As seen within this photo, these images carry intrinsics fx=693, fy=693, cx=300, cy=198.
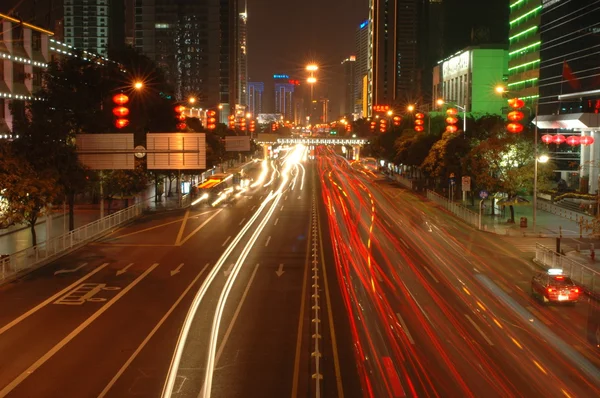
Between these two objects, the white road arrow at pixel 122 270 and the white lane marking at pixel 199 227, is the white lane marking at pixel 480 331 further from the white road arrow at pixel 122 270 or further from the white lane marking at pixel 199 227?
the white lane marking at pixel 199 227

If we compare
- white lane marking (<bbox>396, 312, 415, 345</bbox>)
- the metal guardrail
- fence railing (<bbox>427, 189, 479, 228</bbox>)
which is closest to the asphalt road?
white lane marking (<bbox>396, 312, 415, 345</bbox>)

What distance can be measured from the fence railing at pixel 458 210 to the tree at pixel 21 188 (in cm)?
2819

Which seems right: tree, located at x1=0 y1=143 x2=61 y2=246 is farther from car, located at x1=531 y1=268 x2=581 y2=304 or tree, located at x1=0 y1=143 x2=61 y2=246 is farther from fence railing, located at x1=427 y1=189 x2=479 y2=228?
fence railing, located at x1=427 y1=189 x2=479 y2=228

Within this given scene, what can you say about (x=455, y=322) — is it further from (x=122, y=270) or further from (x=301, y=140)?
(x=301, y=140)

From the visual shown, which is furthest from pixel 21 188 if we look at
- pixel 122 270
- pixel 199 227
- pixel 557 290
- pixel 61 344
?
pixel 557 290

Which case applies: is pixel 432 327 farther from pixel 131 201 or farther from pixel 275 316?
pixel 131 201

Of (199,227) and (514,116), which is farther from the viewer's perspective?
(199,227)

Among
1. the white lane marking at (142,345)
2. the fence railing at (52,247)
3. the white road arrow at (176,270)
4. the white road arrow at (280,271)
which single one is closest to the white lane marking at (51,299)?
the fence railing at (52,247)

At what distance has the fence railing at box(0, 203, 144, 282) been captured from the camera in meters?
29.3

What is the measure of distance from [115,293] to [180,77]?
180 metres

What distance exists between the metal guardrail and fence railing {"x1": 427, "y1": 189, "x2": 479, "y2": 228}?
790 centimetres

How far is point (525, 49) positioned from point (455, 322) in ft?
293

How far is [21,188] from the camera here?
30.2 metres

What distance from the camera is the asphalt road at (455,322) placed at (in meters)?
15.9
